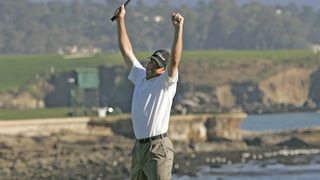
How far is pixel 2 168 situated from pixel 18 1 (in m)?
138

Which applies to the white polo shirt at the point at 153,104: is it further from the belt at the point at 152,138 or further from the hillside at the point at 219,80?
the hillside at the point at 219,80

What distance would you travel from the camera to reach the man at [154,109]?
24.0 feet

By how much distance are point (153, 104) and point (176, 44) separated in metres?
0.39

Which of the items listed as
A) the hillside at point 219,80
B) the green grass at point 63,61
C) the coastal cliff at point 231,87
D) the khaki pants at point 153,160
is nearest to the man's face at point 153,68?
the khaki pants at point 153,160

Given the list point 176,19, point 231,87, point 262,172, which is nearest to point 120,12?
point 176,19

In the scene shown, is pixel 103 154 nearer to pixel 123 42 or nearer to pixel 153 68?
pixel 123 42

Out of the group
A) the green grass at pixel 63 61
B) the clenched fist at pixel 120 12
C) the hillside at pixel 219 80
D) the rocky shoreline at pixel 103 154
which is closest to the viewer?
the clenched fist at pixel 120 12

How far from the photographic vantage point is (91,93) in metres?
67.8

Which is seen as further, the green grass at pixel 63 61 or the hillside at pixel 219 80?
the hillside at pixel 219 80

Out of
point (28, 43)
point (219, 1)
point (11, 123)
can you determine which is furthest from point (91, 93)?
point (219, 1)

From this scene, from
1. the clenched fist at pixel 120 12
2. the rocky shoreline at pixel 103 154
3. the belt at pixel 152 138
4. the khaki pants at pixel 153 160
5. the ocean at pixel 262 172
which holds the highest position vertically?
the clenched fist at pixel 120 12

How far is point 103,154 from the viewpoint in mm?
41531

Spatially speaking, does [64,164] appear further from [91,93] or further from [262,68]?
[262,68]

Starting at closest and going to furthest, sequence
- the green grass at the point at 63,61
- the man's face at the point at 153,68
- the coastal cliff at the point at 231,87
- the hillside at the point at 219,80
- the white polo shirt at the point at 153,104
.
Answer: the white polo shirt at the point at 153,104 → the man's face at the point at 153,68 → the green grass at the point at 63,61 → the hillside at the point at 219,80 → the coastal cliff at the point at 231,87
